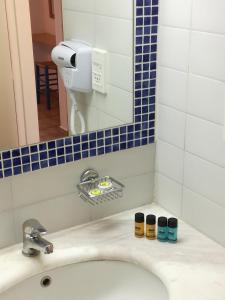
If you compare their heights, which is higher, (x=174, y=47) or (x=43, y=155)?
(x=174, y=47)

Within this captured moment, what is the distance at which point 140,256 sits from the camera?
131 cm

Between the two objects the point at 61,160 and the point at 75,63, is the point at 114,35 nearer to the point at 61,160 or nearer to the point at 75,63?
the point at 75,63

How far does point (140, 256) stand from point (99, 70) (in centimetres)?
57

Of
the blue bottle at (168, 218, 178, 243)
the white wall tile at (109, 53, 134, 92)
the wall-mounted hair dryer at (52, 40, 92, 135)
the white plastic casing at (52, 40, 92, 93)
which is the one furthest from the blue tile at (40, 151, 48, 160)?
the blue bottle at (168, 218, 178, 243)

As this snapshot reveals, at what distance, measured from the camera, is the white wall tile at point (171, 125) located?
139 cm

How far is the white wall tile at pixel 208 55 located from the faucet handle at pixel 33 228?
61 centimetres

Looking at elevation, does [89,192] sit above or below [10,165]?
below

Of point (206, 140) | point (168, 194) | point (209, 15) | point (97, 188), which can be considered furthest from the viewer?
point (168, 194)

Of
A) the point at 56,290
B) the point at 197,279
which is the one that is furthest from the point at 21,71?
the point at 197,279

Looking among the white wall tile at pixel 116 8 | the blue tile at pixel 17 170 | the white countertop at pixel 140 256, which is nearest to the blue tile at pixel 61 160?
the blue tile at pixel 17 170

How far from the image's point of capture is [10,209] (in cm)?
132

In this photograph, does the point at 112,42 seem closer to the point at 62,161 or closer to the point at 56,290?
the point at 62,161

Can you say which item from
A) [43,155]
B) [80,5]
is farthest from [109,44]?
[43,155]

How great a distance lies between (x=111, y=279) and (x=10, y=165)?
450mm
